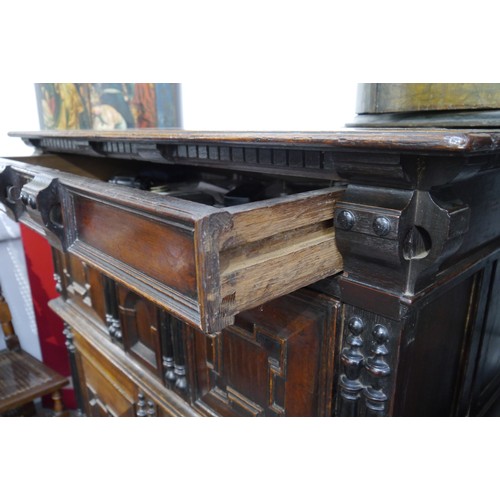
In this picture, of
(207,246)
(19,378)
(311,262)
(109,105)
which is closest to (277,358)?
(311,262)

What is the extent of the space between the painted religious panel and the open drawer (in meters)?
1.08

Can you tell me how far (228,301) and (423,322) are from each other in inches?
13.8

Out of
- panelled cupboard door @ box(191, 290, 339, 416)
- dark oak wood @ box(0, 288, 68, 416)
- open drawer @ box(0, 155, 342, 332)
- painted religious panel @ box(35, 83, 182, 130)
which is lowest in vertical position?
dark oak wood @ box(0, 288, 68, 416)

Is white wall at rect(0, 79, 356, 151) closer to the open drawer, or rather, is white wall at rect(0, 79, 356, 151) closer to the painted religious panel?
the painted religious panel

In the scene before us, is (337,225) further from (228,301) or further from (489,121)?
(489,121)

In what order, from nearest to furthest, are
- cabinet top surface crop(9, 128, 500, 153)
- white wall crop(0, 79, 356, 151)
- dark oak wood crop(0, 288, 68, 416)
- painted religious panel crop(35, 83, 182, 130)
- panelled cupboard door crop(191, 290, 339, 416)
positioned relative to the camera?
cabinet top surface crop(9, 128, 500, 153), panelled cupboard door crop(191, 290, 339, 416), white wall crop(0, 79, 356, 151), dark oak wood crop(0, 288, 68, 416), painted religious panel crop(35, 83, 182, 130)

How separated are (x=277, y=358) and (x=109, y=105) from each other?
1.39 m

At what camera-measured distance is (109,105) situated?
5.79 ft

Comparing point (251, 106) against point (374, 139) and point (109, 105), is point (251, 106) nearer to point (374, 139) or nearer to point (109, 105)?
point (109, 105)

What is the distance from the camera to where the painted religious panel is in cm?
171

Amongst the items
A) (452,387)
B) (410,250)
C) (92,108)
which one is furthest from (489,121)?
(92,108)

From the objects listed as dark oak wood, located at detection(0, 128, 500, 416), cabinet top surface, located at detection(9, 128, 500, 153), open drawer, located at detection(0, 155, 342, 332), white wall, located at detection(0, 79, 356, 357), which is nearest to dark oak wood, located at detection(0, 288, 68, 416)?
white wall, located at detection(0, 79, 356, 357)

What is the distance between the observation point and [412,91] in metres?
0.82

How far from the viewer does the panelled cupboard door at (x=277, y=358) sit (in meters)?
0.71
